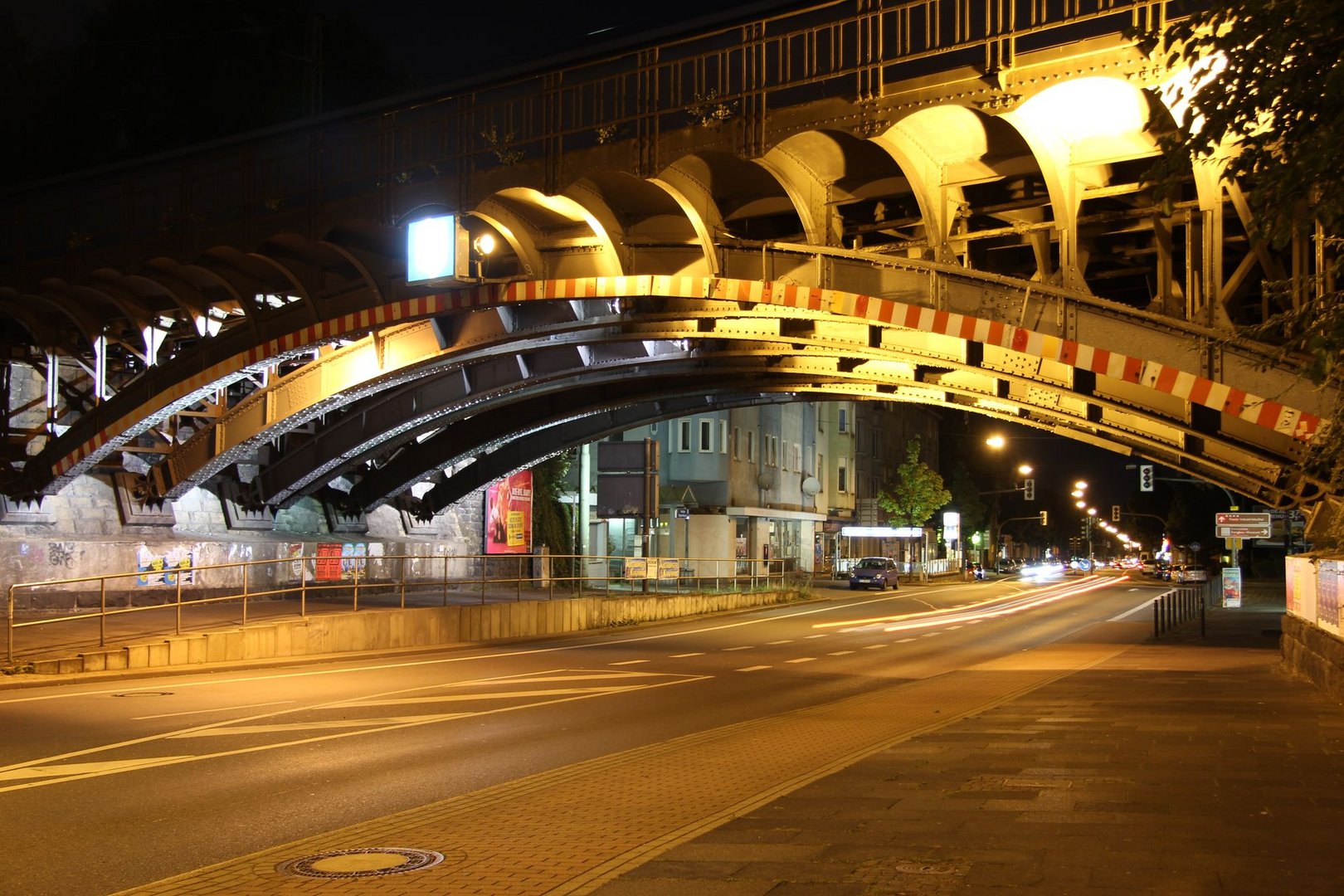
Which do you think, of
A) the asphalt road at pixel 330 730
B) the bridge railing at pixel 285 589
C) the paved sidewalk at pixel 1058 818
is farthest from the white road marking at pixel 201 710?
the paved sidewalk at pixel 1058 818

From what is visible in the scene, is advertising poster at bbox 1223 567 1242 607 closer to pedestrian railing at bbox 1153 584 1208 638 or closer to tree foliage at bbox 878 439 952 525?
pedestrian railing at bbox 1153 584 1208 638

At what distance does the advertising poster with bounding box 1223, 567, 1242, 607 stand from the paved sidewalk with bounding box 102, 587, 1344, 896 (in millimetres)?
29789

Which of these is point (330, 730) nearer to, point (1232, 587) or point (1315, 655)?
point (1315, 655)

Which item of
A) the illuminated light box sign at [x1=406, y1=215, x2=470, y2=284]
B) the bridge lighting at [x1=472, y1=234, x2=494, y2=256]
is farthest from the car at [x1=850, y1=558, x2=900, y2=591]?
the illuminated light box sign at [x1=406, y1=215, x2=470, y2=284]

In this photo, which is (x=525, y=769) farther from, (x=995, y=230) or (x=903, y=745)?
(x=995, y=230)

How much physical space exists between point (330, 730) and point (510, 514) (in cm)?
2825

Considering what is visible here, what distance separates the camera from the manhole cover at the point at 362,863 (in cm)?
695

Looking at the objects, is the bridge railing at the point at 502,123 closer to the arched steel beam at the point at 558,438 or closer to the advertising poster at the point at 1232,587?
the arched steel beam at the point at 558,438

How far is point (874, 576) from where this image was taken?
56.5m

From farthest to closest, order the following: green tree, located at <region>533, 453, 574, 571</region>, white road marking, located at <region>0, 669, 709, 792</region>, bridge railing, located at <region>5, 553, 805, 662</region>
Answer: green tree, located at <region>533, 453, 574, 571</region> → bridge railing, located at <region>5, 553, 805, 662</region> → white road marking, located at <region>0, 669, 709, 792</region>

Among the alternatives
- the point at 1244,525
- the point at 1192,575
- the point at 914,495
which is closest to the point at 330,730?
the point at 1244,525

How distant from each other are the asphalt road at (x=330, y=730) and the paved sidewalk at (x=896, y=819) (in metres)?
0.75

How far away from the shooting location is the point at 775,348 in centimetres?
2314

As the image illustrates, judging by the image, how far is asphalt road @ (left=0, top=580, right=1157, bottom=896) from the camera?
8185mm
